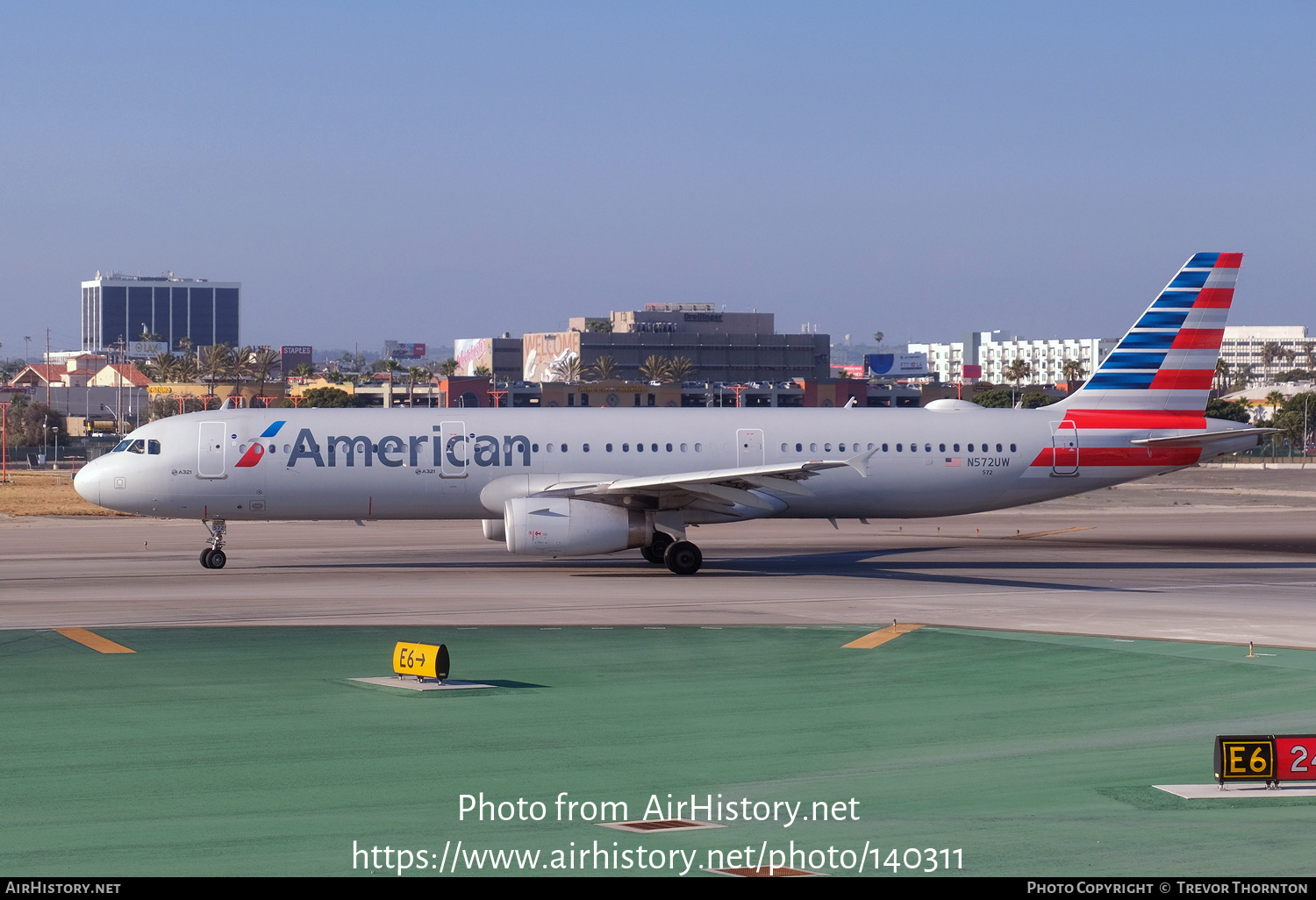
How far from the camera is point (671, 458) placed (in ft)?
115

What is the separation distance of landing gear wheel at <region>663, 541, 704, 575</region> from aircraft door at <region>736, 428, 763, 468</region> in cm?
339

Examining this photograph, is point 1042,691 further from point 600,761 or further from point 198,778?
point 198,778

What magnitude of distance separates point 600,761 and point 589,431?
21.3 meters

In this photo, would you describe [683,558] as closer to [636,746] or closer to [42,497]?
[636,746]

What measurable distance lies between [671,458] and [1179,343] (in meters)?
14.3

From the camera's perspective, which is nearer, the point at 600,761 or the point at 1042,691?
the point at 600,761

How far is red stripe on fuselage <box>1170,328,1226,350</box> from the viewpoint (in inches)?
1462

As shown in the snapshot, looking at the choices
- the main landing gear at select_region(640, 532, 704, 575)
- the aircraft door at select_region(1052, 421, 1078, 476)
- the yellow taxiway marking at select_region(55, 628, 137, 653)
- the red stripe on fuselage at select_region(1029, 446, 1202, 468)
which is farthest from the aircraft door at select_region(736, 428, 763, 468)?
the yellow taxiway marking at select_region(55, 628, 137, 653)

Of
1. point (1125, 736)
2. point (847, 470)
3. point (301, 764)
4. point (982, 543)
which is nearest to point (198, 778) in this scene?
point (301, 764)

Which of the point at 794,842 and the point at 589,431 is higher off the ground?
the point at 589,431

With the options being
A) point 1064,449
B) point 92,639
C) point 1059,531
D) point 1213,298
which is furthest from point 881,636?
point 1059,531

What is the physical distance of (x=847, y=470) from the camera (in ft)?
114
